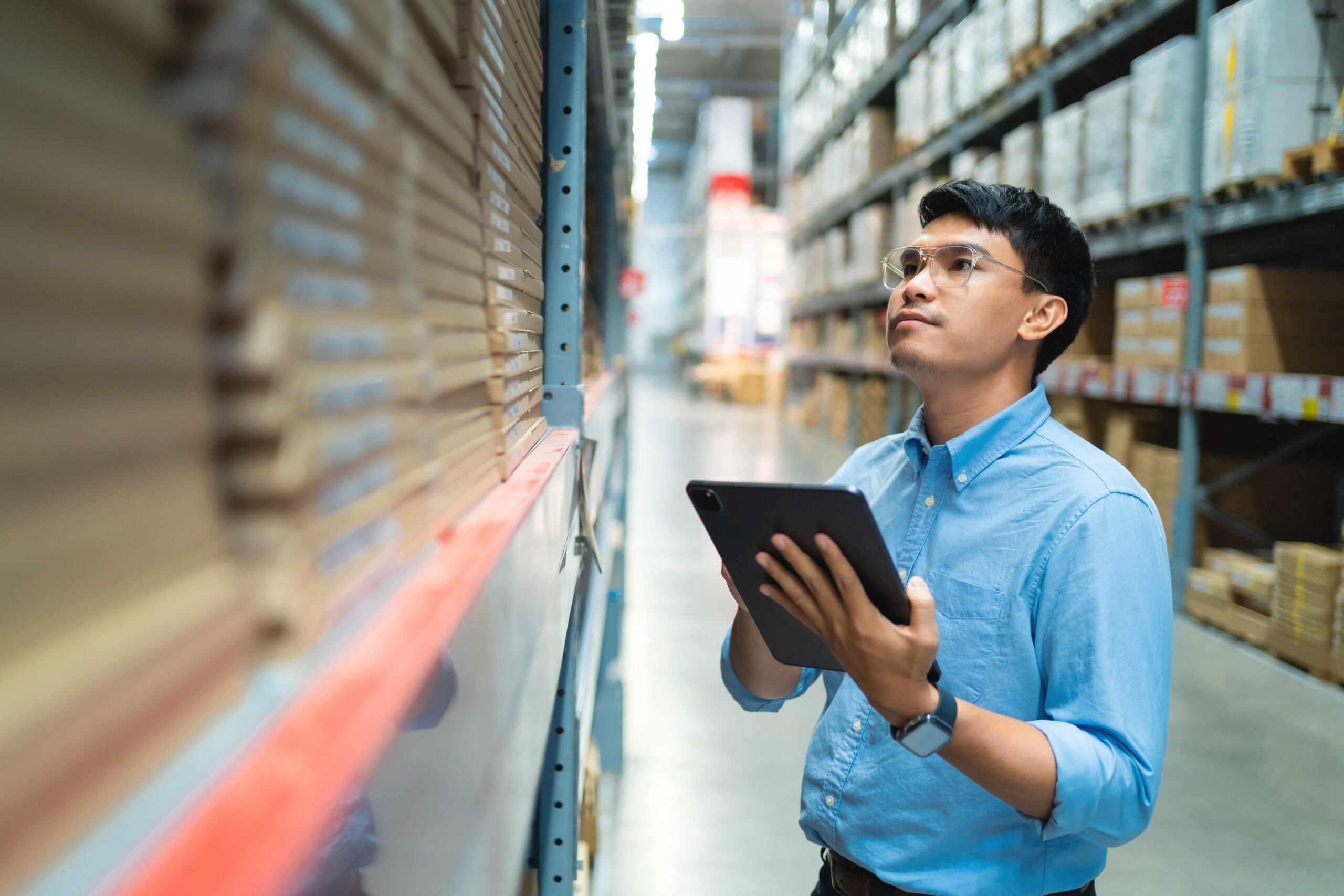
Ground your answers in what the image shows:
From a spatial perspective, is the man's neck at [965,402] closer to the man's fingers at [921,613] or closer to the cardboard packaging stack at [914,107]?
the man's fingers at [921,613]

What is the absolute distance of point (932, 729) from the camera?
1.07 m

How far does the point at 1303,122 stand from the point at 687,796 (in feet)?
11.2

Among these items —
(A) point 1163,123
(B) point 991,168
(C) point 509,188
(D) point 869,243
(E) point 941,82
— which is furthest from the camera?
(D) point 869,243

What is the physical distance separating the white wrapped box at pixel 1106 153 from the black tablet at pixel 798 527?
426cm

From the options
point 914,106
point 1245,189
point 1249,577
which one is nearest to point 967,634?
point 1249,577

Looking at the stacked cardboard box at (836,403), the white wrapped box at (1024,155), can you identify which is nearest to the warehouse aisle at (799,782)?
the white wrapped box at (1024,155)

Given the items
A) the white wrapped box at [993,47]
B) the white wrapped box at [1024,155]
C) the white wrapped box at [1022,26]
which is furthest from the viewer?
the white wrapped box at [993,47]

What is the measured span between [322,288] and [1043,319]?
1.34 metres

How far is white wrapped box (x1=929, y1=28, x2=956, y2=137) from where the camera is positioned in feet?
23.0

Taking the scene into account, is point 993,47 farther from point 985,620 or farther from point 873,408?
point 985,620

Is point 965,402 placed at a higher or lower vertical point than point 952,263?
lower

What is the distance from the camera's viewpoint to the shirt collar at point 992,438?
1389 millimetres

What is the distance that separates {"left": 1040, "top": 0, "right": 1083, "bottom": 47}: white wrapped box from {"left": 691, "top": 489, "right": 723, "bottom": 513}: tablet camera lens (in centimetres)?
481

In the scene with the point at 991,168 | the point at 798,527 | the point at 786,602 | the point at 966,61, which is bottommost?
the point at 786,602
